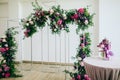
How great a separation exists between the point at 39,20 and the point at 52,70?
190 cm

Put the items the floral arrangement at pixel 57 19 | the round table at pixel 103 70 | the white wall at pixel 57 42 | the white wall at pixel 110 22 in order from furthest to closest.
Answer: the white wall at pixel 57 42, the white wall at pixel 110 22, the floral arrangement at pixel 57 19, the round table at pixel 103 70

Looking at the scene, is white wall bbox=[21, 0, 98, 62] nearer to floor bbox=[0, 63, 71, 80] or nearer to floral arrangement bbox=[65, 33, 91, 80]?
floor bbox=[0, 63, 71, 80]

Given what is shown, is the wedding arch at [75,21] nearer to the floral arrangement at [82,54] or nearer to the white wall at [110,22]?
the floral arrangement at [82,54]

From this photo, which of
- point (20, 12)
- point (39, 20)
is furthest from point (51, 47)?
point (39, 20)

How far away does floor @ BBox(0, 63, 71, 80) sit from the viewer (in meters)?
4.68

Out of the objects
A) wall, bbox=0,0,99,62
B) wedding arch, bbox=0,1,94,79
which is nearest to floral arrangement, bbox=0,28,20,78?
wedding arch, bbox=0,1,94,79

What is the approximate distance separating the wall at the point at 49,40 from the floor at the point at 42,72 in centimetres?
39

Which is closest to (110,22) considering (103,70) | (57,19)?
(57,19)

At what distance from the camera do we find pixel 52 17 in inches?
160

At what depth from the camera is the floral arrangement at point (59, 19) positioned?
3871 mm

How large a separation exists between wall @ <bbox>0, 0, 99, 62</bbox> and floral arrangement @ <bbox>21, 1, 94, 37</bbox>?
5.73 ft

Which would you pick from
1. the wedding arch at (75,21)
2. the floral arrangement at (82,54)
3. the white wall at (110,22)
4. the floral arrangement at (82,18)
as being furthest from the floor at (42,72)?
the white wall at (110,22)

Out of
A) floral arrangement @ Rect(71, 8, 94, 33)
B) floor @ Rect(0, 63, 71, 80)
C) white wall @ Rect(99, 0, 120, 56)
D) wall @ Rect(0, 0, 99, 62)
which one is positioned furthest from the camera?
wall @ Rect(0, 0, 99, 62)

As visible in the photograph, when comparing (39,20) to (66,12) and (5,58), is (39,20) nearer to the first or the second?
(66,12)
